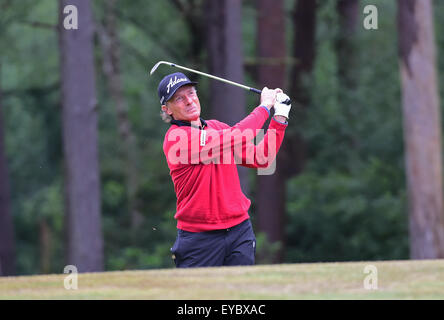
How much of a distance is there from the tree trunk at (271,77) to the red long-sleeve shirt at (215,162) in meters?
13.0

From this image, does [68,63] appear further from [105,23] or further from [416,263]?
[105,23]

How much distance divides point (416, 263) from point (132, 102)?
22.0 meters

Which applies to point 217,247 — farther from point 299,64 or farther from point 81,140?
point 299,64

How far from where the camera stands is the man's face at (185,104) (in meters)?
6.28

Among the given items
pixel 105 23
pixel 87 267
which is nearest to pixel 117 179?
pixel 105 23

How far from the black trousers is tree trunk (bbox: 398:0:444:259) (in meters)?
9.38

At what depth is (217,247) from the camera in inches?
249

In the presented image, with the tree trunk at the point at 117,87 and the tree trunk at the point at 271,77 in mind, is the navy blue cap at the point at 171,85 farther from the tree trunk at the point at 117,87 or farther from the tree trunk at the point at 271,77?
the tree trunk at the point at 117,87

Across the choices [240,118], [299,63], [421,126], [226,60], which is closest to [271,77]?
[299,63]

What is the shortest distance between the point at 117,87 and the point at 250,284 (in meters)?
18.3

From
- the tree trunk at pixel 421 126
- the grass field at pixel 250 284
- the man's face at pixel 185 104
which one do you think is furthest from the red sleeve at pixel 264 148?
the tree trunk at pixel 421 126

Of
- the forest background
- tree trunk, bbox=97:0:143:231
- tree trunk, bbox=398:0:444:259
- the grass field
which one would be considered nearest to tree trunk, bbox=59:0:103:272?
the forest background

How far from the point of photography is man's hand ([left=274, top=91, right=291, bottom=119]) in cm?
611

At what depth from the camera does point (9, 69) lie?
29219mm
